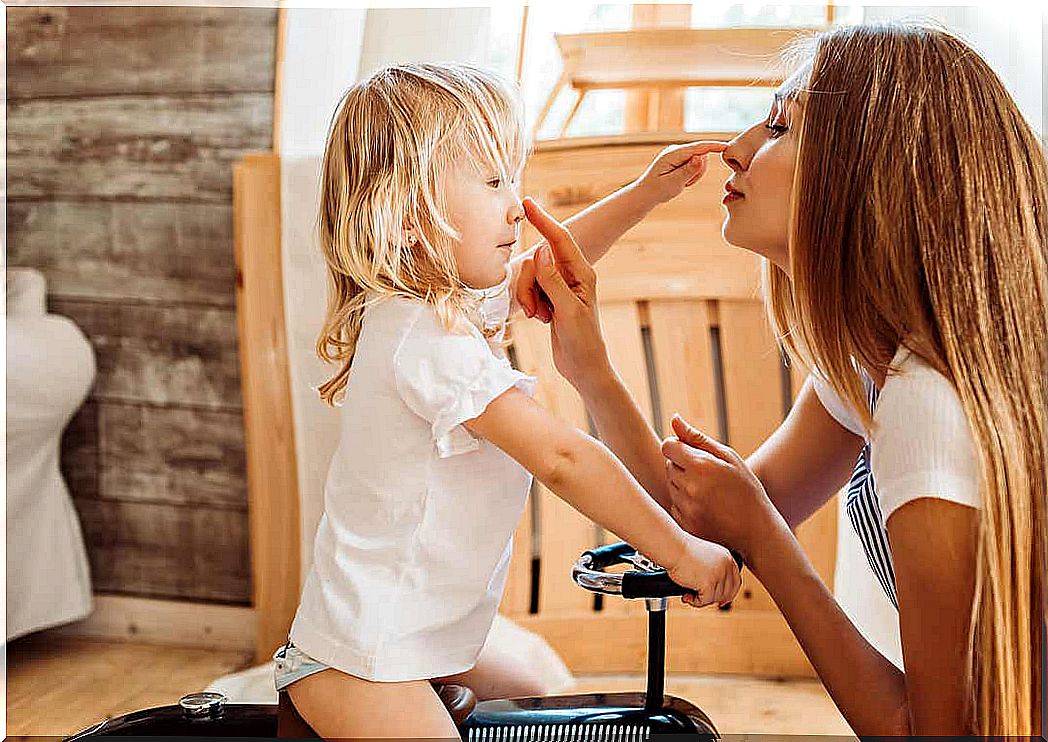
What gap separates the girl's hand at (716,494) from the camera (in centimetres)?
111

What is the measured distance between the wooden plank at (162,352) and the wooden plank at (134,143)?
0.21 metres

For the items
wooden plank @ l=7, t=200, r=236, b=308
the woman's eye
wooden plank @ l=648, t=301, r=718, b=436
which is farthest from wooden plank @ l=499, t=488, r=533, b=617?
the woman's eye

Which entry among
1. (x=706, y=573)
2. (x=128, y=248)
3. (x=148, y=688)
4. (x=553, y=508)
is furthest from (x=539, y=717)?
(x=128, y=248)

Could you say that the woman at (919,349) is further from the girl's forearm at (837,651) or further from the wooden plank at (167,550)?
the wooden plank at (167,550)

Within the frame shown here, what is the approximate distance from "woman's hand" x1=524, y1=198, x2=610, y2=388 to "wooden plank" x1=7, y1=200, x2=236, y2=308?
3.54 feet

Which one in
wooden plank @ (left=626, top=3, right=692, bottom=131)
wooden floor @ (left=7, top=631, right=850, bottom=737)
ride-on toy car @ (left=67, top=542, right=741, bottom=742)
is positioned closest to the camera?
ride-on toy car @ (left=67, top=542, right=741, bottom=742)

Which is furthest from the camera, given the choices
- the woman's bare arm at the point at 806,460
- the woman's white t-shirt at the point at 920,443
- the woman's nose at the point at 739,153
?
the woman's bare arm at the point at 806,460

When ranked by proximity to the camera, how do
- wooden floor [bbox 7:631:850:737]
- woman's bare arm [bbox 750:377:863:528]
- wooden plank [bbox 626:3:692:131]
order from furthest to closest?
wooden plank [bbox 626:3:692:131] → wooden floor [bbox 7:631:850:737] → woman's bare arm [bbox 750:377:863:528]

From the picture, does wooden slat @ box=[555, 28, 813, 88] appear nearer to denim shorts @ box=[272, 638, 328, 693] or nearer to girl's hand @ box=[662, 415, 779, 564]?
girl's hand @ box=[662, 415, 779, 564]

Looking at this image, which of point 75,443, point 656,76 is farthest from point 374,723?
point 75,443

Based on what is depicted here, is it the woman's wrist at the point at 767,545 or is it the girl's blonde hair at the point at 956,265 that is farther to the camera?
the woman's wrist at the point at 767,545

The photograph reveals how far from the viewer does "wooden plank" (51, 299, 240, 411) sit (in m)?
2.16

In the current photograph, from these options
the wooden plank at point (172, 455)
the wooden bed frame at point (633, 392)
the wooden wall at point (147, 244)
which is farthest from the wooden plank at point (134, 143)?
the wooden plank at point (172, 455)

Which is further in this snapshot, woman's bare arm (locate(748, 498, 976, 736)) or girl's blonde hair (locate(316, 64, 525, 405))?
girl's blonde hair (locate(316, 64, 525, 405))
